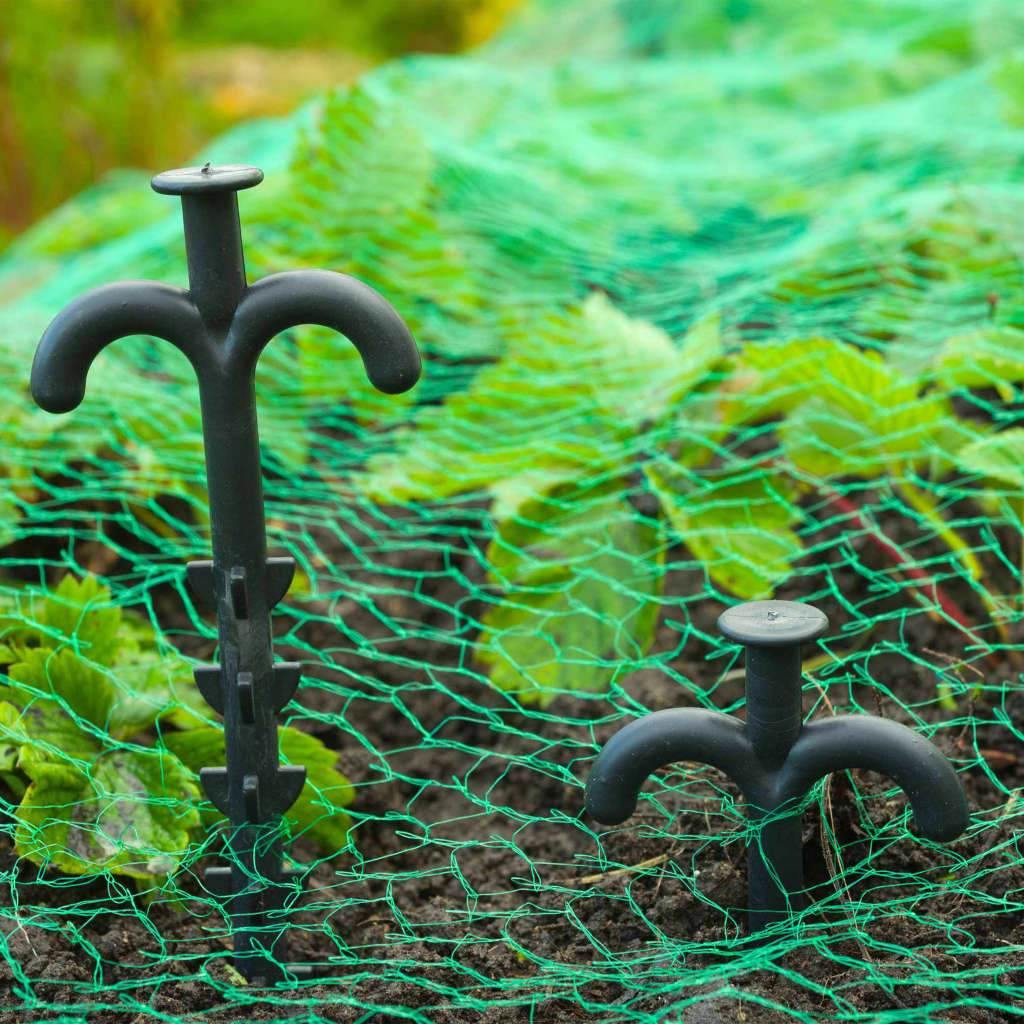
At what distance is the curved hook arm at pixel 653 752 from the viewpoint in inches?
34.9

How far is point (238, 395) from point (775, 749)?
479mm

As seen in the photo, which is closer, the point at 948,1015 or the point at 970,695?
the point at 948,1015

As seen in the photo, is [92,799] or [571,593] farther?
[571,593]

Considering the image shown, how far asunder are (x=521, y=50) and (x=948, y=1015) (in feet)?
14.9

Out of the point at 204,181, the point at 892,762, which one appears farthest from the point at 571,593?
the point at 204,181

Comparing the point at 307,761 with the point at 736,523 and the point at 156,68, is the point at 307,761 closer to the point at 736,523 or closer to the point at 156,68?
the point at 736,523

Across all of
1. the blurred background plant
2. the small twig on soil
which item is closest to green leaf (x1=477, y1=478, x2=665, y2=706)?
the small twig on soil

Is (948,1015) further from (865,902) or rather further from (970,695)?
(970,695)

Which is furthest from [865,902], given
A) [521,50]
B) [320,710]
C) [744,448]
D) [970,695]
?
[521,50]

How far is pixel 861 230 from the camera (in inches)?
84.5

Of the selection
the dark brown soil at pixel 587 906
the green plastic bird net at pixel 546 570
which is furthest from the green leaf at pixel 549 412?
the dark brown soil at pixel 587 906

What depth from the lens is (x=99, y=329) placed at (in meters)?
0.89

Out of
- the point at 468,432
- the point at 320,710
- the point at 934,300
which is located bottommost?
the point at 320,710

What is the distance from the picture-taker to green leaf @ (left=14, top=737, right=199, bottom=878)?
107cm
